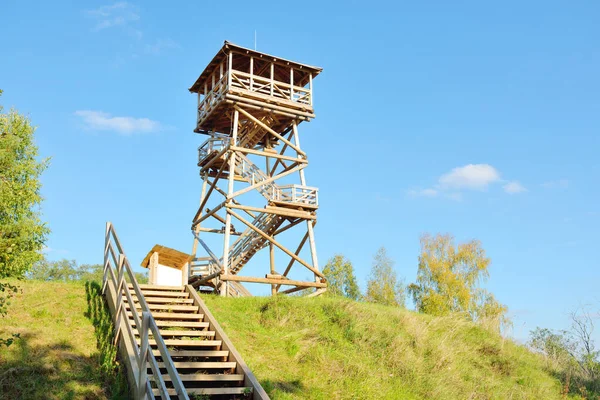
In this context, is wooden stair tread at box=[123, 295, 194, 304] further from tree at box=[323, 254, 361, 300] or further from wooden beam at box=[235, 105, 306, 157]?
tree at box=[323, 254, 361, 300]

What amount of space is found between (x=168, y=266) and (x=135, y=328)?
6.67 m

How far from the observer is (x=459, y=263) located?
3916 centimetres

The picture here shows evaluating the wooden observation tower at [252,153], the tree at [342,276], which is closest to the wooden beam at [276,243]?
the wooden observation tower at [252,153]

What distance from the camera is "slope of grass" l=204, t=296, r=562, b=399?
37.5 ft

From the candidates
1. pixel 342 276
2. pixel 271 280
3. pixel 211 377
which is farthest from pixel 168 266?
pixel 342 276

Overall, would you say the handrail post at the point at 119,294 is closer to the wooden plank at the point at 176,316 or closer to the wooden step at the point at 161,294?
the wooden plank at the point at 176,316

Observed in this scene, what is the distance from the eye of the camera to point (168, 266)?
18391 millimetres

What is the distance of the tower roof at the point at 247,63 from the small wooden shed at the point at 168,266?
9.14 meters

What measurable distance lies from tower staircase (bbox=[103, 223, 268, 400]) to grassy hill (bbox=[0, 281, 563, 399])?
59 centimetres

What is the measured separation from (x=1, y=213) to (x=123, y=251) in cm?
1955

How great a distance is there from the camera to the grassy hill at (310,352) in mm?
9992

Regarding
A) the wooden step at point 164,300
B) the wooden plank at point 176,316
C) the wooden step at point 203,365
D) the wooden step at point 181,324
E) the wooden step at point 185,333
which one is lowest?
the wooden step at point 203,365

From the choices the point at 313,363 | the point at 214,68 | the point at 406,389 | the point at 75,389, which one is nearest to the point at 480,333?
the point at 406,389

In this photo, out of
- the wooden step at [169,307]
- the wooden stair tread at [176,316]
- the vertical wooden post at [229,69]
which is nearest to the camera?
the wooden stair tread at [176,316]
